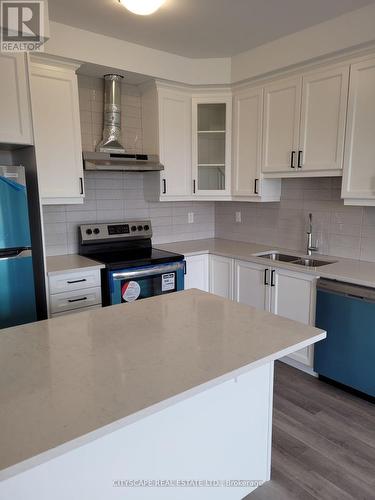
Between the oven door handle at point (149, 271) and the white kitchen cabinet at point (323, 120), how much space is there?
1308 millimetres

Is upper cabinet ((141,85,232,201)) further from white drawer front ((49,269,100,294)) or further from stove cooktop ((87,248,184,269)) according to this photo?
white drawer front ((49,269,100,294))

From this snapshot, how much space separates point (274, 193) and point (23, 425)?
9.69ft

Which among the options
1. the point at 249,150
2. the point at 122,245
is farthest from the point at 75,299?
the point at 249,150

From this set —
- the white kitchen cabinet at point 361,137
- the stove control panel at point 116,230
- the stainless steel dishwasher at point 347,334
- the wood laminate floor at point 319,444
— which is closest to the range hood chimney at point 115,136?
the stove control panel at point 116,230

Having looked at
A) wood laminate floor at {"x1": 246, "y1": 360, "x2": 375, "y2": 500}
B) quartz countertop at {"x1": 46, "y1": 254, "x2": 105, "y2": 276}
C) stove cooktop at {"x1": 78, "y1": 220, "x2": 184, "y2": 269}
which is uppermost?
stove cooktop at {"x1": 78, "y1": 220, "x2": 184, "y2": 269}

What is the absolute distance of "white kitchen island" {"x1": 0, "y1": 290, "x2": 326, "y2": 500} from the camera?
36.0 inches

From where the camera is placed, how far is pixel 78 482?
1.08 meters

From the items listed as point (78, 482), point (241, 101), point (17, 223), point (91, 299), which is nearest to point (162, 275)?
point (91, 299)

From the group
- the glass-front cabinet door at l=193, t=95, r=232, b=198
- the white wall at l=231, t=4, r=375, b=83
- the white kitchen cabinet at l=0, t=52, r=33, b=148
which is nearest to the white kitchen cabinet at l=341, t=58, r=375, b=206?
the white wall at l=231, t=4, r=375, b=83

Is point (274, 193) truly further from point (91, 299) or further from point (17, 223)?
point (17, 223)

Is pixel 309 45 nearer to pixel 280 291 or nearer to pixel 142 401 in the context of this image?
pixel 280 291

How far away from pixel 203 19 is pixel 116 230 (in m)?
1.82

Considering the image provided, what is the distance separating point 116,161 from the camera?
2.91 metres

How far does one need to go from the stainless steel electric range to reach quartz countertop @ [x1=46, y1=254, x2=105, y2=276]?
0.08 metres
